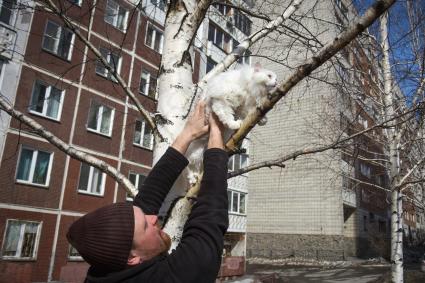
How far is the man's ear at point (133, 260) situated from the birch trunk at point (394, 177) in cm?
1104

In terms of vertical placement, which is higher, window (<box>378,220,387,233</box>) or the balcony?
the balcony

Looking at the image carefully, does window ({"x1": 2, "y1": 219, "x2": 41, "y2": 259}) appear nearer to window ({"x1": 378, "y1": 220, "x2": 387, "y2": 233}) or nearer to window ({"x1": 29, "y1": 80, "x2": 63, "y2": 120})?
window ({"x1": 29, "y1": 80, "x2": 63, "y2": 120})

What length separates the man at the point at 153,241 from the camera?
5.53ft

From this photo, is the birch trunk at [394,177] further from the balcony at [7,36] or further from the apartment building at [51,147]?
the balcony at [7,36]

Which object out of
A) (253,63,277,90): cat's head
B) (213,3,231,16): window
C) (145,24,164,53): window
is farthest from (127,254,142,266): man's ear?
(145,24,164,53): window

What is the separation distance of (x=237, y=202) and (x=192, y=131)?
2675 cm

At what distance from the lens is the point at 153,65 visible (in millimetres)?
24812

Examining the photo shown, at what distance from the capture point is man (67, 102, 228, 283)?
5.53 feet

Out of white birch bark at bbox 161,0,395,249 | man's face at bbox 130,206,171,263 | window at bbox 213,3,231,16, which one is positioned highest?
window at bbox 213,3,231,16

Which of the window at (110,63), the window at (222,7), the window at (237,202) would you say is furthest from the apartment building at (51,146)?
the window at (237,202)

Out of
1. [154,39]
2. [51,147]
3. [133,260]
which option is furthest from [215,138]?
[154,39]

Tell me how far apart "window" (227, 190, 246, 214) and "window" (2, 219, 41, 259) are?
1433 centimetres

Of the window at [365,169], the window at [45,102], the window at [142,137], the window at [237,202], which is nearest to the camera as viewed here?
the window at [45,102]

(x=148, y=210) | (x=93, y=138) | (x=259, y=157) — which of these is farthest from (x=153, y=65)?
(x=148, y=210)
